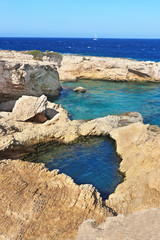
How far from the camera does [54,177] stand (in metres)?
8.14

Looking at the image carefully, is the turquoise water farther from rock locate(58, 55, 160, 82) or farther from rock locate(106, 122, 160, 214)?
rock locate(106, 122, 160, 214)

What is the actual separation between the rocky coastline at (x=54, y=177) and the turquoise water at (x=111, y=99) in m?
3.37

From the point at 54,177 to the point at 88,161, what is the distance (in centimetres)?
487

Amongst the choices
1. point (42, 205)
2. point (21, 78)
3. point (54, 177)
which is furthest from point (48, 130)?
point (42, 205)

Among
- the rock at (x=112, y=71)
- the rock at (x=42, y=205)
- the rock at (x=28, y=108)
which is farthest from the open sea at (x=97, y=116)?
the rock at (x=42, y=205)

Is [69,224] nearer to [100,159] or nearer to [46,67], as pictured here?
[100,159]

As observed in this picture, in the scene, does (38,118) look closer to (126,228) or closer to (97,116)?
(97,116)

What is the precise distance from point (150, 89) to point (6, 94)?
2068 centimetres

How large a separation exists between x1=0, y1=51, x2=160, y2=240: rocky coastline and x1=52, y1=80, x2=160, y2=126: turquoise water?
3.37 meters

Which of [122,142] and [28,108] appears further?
[28,108]

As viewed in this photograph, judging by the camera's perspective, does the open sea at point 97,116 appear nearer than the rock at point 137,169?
No

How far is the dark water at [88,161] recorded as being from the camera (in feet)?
36.1

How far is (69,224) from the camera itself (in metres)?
6.01

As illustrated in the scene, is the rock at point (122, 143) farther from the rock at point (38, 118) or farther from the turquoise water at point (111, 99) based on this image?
the turquoise water at point (111, 99)
